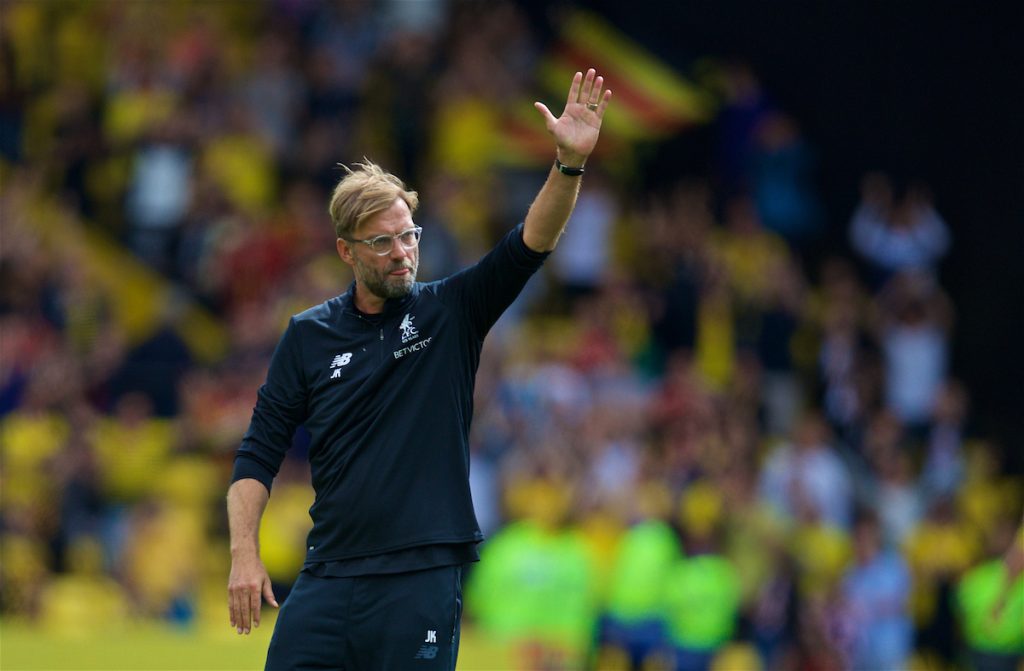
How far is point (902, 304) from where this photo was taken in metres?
15.4

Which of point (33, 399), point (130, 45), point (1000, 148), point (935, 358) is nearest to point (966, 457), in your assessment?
point (935, 358)

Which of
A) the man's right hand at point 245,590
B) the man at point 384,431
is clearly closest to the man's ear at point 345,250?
the man at point 384,431

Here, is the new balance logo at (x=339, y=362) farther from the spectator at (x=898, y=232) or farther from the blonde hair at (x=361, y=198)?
the spectator at (x=898, y=232)

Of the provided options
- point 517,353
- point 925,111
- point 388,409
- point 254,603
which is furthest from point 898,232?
point 254,603

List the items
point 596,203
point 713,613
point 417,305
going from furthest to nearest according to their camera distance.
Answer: point 596,203 < point 713,613 < point 417,305

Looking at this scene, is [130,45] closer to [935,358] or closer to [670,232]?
[670,232]

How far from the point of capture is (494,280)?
5.48m

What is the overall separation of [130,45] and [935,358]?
8.69m

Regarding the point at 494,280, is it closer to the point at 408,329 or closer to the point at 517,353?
the point at 408,329

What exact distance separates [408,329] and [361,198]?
460 millimetres

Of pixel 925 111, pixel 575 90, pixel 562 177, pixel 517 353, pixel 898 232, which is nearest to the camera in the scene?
pixel 562 177

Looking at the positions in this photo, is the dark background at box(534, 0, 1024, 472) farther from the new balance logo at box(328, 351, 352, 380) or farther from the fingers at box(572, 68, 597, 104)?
the new balance logo at box(328, 351, 352, 380)

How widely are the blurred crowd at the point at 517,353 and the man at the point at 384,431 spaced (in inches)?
247

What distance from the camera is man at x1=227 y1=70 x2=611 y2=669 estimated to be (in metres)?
5.34
